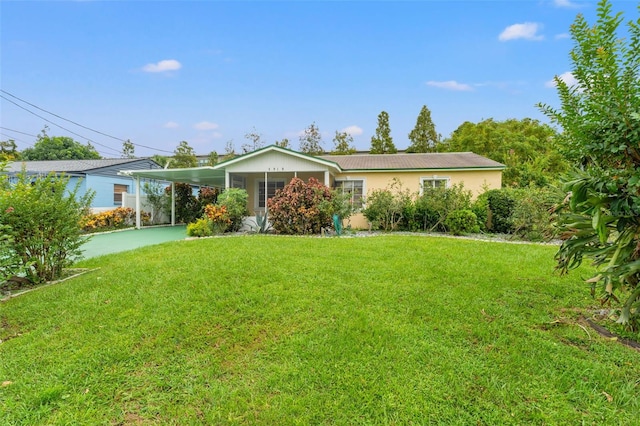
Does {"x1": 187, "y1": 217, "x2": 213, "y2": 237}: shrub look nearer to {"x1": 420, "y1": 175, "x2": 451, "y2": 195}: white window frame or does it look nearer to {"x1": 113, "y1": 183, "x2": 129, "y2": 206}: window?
{"x1": 420, "y1": 175, "x2": 451, "y2": 195}: white window frame

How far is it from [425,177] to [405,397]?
11603 mm

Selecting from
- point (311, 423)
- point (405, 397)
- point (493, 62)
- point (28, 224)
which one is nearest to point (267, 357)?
point (311, 423)

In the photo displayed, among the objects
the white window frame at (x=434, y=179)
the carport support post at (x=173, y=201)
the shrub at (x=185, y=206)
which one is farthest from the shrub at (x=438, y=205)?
the carport support post at (x=173, y=201)

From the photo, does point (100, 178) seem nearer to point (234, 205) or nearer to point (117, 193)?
point (117, 193)

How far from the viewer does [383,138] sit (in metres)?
28.0

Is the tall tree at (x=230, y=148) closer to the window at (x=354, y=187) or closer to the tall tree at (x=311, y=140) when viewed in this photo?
the tall tree at (x=311, y=140)

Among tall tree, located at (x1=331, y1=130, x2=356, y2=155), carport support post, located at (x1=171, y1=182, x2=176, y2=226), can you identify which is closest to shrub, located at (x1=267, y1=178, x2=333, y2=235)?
carport support post, located at (x1=171, y1=182, x2=176, y2=226)

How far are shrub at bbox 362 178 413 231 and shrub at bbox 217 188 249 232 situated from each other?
16.5ft

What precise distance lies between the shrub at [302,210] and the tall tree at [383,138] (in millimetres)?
19277

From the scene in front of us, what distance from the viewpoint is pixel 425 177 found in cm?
1283

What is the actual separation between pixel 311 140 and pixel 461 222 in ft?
66.3

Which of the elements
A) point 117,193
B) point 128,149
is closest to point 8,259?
point 117,193

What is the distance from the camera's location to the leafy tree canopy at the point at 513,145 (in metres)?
→ 18.4

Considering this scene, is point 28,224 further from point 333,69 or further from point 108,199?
point 108,199
